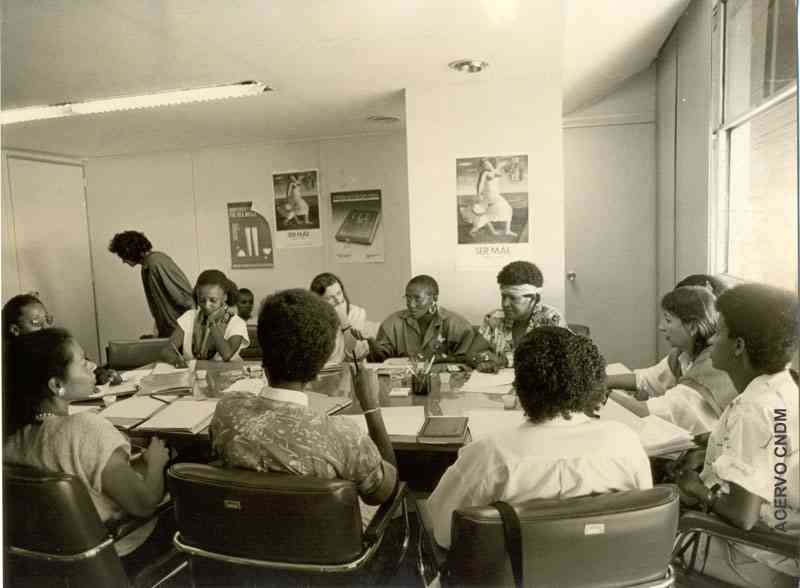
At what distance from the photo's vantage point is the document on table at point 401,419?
1807mm

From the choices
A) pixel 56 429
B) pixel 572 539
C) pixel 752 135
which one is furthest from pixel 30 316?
pixel 752 135

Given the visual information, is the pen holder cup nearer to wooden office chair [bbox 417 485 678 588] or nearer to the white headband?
the white headband

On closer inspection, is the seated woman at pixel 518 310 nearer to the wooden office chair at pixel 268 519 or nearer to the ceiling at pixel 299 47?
the ceiling at pixel 299 47

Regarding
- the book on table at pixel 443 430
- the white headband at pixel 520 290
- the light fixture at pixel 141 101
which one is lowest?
the book on table at pixel 443 430

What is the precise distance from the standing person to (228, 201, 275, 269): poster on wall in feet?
5.94

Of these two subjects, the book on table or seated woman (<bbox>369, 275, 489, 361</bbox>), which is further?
seated woman (<bbox>369, 275, 489, 361</bbox>)

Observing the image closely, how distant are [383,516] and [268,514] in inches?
15.1

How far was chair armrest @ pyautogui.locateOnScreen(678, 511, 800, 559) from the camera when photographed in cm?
130

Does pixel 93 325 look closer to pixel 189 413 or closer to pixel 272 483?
pixel 189 413

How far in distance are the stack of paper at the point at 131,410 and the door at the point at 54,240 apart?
34cm

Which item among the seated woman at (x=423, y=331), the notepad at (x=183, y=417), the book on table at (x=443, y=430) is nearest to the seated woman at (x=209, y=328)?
the seated woman at (x=423, y=331)

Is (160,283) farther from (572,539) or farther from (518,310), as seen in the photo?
(572,539)

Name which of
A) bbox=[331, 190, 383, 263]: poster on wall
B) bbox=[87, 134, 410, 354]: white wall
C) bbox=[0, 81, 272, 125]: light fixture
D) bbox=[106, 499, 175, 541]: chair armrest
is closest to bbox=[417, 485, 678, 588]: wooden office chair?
bbox=[106, 499, 175, 541]: chair armrest

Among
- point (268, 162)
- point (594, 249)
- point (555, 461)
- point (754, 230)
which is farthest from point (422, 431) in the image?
point (268, 162)
